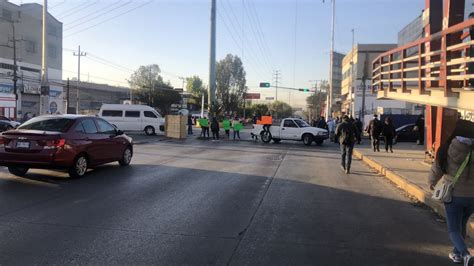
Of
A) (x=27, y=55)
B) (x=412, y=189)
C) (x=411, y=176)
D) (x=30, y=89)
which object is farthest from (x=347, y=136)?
(x=27, y=55)

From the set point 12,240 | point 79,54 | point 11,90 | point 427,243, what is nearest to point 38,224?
point 12,240

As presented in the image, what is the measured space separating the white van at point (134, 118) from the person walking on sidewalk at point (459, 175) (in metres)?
29.6

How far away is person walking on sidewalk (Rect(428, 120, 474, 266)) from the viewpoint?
511 centimetres

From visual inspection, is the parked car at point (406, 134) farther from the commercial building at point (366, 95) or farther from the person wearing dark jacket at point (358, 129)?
the commercial building at point (366, 95)

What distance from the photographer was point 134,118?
34.2 meters

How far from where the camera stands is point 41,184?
10.1 meters

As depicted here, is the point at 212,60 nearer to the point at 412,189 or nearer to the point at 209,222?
the point at 412,189

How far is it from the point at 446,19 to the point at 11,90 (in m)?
52.7

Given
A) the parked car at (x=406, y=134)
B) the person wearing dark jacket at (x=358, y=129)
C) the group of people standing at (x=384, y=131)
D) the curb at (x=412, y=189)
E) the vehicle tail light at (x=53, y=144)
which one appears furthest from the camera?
the parked car at (x=406, y=134)

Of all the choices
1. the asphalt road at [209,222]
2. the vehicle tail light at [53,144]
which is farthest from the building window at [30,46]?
the vehicle tail light at [53,144]

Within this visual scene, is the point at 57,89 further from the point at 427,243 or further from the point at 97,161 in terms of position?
the point at 427,243

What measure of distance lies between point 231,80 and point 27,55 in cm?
4407

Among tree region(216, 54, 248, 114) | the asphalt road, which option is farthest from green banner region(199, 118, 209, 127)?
tree region(216, 54, 248, 114)

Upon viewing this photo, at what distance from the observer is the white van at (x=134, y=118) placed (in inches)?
1341
